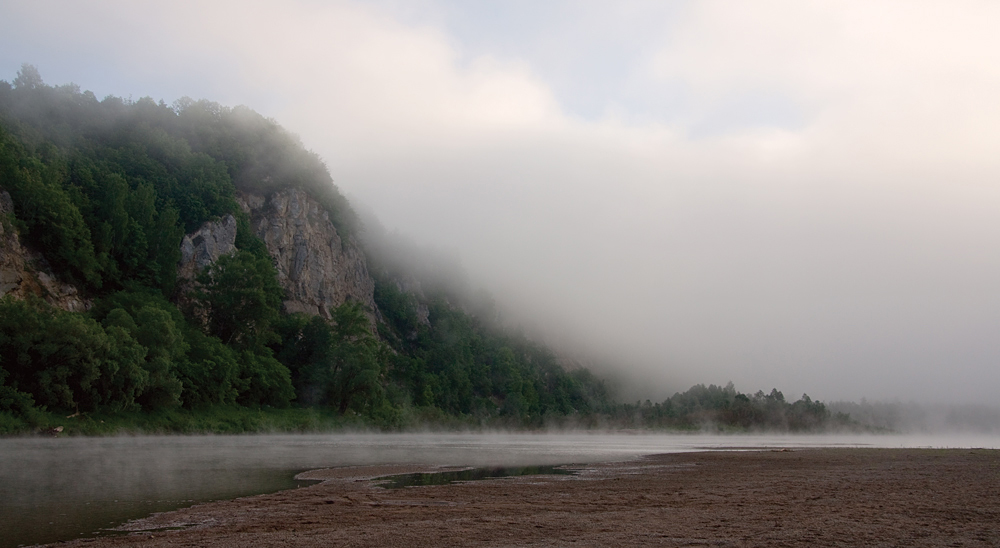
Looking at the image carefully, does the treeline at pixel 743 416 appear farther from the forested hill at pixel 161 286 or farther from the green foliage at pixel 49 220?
the green foliage at pixel 49 220

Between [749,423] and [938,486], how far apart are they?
455ft

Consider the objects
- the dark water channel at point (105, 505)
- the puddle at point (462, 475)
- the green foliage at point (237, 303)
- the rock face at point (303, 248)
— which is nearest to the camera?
the dark water channel at point (105, 505)

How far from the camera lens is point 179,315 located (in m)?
83.2

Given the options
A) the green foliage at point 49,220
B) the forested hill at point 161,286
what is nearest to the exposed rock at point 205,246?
the forested hill at point 161,286

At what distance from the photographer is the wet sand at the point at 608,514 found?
460 inches

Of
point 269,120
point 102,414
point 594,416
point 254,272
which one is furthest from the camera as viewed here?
point 594,416

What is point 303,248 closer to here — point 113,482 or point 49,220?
point 49,220

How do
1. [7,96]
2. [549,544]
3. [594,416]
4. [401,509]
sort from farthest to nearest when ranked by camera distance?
[594,416] < [7,96] < [401,509] < [549,544]

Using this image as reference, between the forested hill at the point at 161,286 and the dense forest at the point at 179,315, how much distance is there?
22 centimetres

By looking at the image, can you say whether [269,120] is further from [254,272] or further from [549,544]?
[549,544]

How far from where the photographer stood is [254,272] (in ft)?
307

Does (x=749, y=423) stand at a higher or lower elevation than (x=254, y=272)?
lower

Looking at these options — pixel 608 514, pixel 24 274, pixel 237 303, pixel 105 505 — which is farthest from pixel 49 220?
pixel 608 514

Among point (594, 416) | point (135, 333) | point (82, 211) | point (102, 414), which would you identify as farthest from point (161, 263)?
point (594, 416)
